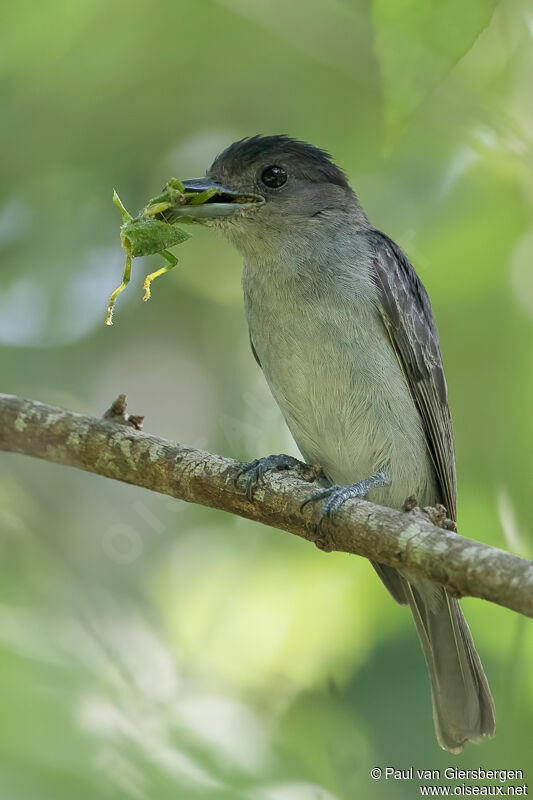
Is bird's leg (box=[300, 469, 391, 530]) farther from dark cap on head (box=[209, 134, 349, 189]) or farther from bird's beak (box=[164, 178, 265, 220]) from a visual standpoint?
dark cap on head (box=[209, 134, 349, 189])

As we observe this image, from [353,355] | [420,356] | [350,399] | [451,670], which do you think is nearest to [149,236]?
[353,355]

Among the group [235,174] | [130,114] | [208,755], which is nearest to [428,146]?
[235,174]

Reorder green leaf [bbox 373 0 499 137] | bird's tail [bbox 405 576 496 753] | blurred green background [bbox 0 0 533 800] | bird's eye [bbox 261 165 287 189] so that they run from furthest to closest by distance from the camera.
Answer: bird's eye [bbox 261 165 287 189], bird's tail [bbox 405 576 496 753], blurred green background [bbox 0 0 533 800], green leaf [bbox 373 0 499 137]

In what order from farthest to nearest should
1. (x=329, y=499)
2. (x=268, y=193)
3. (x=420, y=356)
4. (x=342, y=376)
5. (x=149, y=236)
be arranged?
(x=268, y=193), (x=420, y=356), (x=342, y=376), (x=149, y=236), (x=329, y=499)

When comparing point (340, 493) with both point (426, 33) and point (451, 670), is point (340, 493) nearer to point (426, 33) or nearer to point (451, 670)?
point (451, 670)

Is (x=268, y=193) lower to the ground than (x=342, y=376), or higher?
higher

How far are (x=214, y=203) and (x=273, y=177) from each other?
1.29 ft

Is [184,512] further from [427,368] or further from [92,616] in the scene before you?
[427,368]

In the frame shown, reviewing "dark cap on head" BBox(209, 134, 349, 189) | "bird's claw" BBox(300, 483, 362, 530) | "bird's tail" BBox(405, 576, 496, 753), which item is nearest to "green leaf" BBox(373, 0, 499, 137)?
"bird's claw" BBox(300, 483, 362, 530)

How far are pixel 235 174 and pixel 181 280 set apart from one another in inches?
71.9

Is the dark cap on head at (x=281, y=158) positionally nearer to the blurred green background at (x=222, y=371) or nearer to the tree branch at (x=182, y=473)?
the blurred green background at (x=222, y=371)

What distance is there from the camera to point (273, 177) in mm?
4637

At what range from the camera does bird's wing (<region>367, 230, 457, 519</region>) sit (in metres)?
4.37

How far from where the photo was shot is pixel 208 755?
10.1 ft
